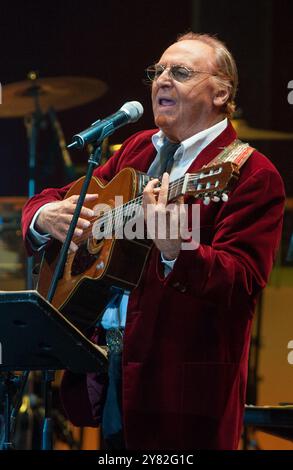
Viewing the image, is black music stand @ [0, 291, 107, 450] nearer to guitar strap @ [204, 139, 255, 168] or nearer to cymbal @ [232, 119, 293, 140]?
guitar strap @ [204, 139, 255, 168]

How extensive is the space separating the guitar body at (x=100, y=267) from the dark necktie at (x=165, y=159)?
0.38ft

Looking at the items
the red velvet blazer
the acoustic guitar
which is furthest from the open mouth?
the red velvet blazer

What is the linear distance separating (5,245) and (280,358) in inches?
64.3

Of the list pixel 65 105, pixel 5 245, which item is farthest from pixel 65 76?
pixel 5 245

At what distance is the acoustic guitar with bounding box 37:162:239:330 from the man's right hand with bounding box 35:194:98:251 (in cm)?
3

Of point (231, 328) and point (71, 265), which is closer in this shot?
point (231, 328)

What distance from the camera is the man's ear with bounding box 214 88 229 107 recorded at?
9.85 feet

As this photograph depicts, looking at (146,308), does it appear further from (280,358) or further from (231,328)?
(280,358)

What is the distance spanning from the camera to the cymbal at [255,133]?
465 centimetres

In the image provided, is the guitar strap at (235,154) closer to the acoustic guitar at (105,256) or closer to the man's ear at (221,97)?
the acoustic guitar at (105,256)

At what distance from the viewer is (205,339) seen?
8.73 feet

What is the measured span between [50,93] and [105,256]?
7.13 ft

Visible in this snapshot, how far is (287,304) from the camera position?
194 inches

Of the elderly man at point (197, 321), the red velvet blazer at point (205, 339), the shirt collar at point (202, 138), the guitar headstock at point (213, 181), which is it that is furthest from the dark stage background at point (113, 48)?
the guitar headstock at point (213, 181)
